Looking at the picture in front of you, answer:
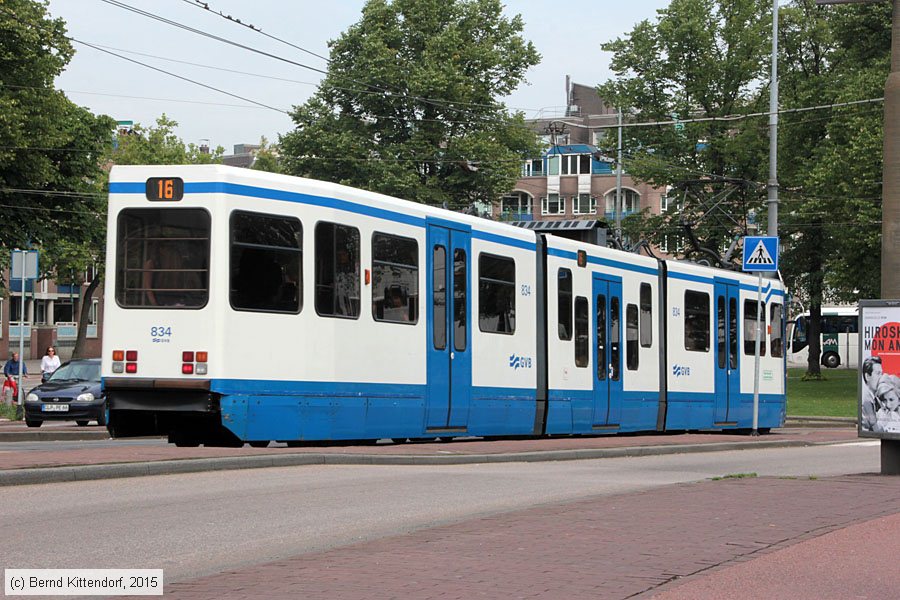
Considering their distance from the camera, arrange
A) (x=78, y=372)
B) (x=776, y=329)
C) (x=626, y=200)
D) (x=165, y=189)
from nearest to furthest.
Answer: (x=165, y=189) < (x=78, y=372) < (x=776, y=329) < (x=626, y=200)

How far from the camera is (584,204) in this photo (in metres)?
102

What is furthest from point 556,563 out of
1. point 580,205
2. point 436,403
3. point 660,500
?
point 580,205

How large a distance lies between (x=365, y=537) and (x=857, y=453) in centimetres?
1401

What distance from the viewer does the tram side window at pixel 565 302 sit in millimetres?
21562

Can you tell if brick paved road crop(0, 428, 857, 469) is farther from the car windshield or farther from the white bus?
the white bus

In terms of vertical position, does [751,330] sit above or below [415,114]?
below

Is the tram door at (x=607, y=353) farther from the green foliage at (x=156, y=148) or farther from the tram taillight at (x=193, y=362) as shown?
the green foliage at (x=156, y=148)

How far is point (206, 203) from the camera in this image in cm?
1524

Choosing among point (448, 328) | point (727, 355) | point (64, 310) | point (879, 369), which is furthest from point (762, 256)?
point (64, 310)

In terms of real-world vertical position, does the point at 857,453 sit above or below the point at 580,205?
below

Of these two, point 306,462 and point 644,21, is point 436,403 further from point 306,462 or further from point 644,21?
point 644,21

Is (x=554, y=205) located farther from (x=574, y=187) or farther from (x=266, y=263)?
(x=266, y=263)

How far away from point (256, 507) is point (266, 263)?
5048mm

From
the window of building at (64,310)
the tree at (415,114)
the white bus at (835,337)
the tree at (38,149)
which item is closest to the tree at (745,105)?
the tree at (415,114)
